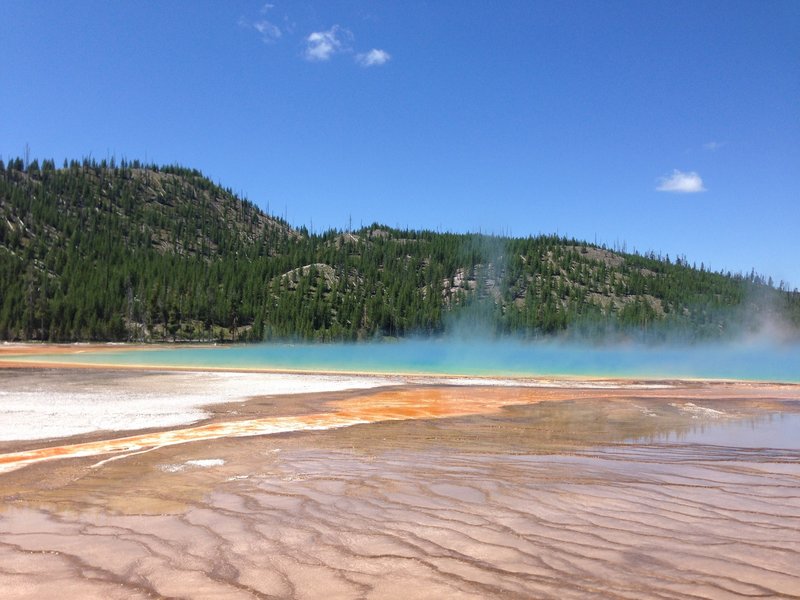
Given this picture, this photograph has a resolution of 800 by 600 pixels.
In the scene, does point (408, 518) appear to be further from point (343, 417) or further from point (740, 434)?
point (740, 434)

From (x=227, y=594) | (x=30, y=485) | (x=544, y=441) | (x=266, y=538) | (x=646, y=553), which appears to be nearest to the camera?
(x=227, y=594)

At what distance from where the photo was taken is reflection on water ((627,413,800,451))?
14.0 meters

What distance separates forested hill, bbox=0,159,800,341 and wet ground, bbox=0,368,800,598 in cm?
11336

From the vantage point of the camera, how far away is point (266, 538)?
6.57 m

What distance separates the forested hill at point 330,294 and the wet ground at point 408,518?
113 m

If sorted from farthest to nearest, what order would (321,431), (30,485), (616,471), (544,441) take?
(321,431) < (544,441) < (616,471) < (30,485)

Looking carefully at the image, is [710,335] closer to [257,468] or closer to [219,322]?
[219,322]

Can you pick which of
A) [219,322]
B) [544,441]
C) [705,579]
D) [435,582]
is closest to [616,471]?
[544,441]

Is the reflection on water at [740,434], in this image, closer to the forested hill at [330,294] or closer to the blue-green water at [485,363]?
the blue-green water at [485,363]

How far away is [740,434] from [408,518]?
12325 mm

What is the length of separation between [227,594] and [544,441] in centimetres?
1062

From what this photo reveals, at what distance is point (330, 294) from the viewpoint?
6029 inches

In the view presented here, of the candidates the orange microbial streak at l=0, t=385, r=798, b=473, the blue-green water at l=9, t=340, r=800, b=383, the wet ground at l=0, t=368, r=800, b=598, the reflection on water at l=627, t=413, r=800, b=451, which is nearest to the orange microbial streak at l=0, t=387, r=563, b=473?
the orange microbial streak at l=0, t=385, r=798, b=473

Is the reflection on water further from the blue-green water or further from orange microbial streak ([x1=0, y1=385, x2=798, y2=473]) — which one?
the blue-green water
